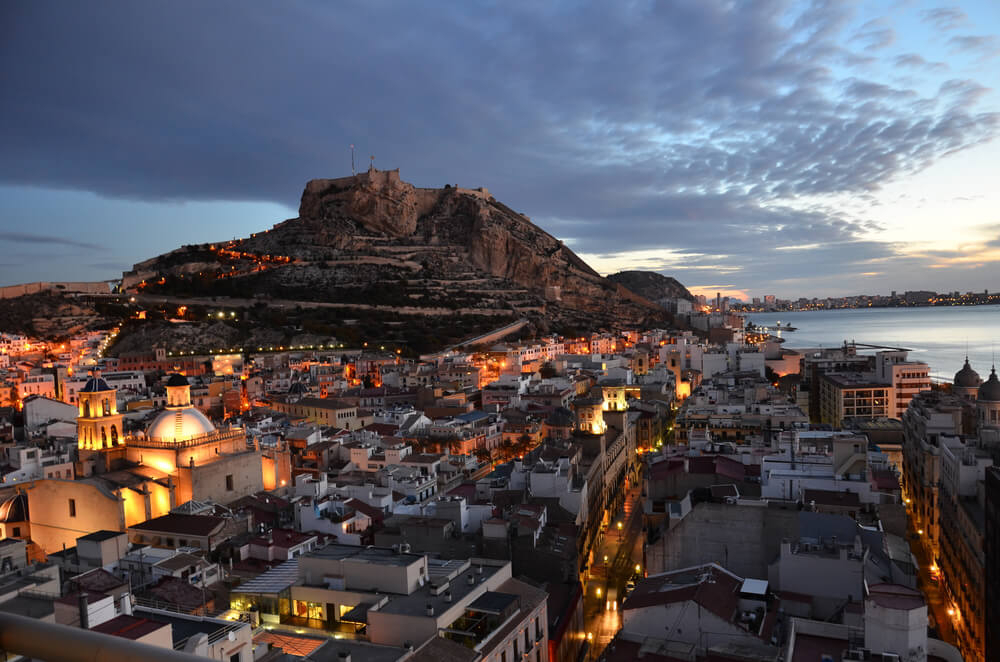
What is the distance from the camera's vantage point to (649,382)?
4672 cm

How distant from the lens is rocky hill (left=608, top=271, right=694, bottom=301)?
176 m

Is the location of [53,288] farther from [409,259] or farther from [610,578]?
[610,578]

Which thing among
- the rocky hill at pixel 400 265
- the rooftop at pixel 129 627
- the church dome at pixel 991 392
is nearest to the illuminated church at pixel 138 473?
the rooftop at pixel 129 627

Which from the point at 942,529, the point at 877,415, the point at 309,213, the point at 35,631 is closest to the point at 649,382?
the point at 877,415

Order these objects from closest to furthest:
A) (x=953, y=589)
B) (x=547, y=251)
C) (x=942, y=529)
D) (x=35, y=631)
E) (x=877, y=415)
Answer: (x=35, y=631) → (x=953, y=589) → (x=942, y=529) → (x=877, y=415) → (x=547, y=251)

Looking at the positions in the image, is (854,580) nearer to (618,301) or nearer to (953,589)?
(953,589)

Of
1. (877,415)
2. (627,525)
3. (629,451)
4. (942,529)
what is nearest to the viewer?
(942,529)

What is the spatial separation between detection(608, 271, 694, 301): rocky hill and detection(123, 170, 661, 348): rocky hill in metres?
58.9

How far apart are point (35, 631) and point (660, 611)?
1129cm

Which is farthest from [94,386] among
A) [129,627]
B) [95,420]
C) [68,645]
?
[68,645]

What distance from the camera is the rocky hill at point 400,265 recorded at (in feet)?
253

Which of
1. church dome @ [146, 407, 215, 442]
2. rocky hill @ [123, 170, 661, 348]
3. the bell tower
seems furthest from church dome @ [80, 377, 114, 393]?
rocky hill @ [123, 170, 661, 348]

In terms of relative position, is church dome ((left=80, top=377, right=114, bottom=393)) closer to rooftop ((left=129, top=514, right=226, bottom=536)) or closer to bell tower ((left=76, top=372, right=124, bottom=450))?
bell tower ((left=76, top=372, right=124, bottom=450))

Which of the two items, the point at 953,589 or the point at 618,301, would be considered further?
the point at 618,301
